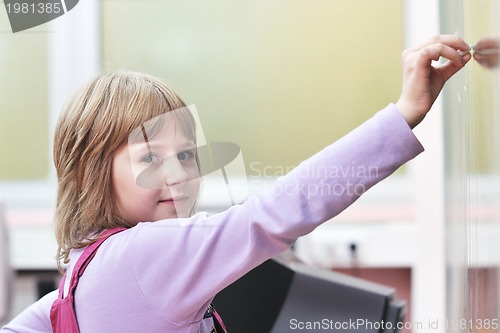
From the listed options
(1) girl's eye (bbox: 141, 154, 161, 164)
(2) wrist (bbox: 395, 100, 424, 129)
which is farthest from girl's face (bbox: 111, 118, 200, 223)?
(2) wrist (bbox: 395, 100, 424, 129)

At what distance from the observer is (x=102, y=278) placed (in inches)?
23.7

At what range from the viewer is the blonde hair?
2.11 feet

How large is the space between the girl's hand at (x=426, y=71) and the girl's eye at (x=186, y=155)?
17 centimetres

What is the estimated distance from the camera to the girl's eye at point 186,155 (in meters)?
0.59

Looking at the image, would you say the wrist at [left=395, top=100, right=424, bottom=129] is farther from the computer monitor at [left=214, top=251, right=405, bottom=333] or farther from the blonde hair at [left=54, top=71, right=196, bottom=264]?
the computer monitor at [left=214, top=251, right=405, bottom=333]

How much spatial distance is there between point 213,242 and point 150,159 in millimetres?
104

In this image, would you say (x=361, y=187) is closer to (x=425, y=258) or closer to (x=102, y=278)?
(x=102, y=278)

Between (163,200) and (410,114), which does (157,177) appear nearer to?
(163,200)

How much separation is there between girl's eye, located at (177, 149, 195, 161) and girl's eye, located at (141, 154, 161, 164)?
18mm

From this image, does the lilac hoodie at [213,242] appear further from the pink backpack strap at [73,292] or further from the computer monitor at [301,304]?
the computer monitor at [301,304]

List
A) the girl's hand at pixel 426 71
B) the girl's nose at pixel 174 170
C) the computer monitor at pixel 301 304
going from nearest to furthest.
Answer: the girl's hand at pixel 426 71
the girl's nose at pixel 174 170
the computer monitor at pixel 301 304

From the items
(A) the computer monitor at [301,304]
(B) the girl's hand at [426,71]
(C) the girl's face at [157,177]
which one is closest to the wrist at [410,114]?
(B) the girl's hand at [426,71]

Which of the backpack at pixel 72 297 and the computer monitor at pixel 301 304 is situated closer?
the backpack at pixel 72 297

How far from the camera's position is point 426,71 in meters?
0.49
